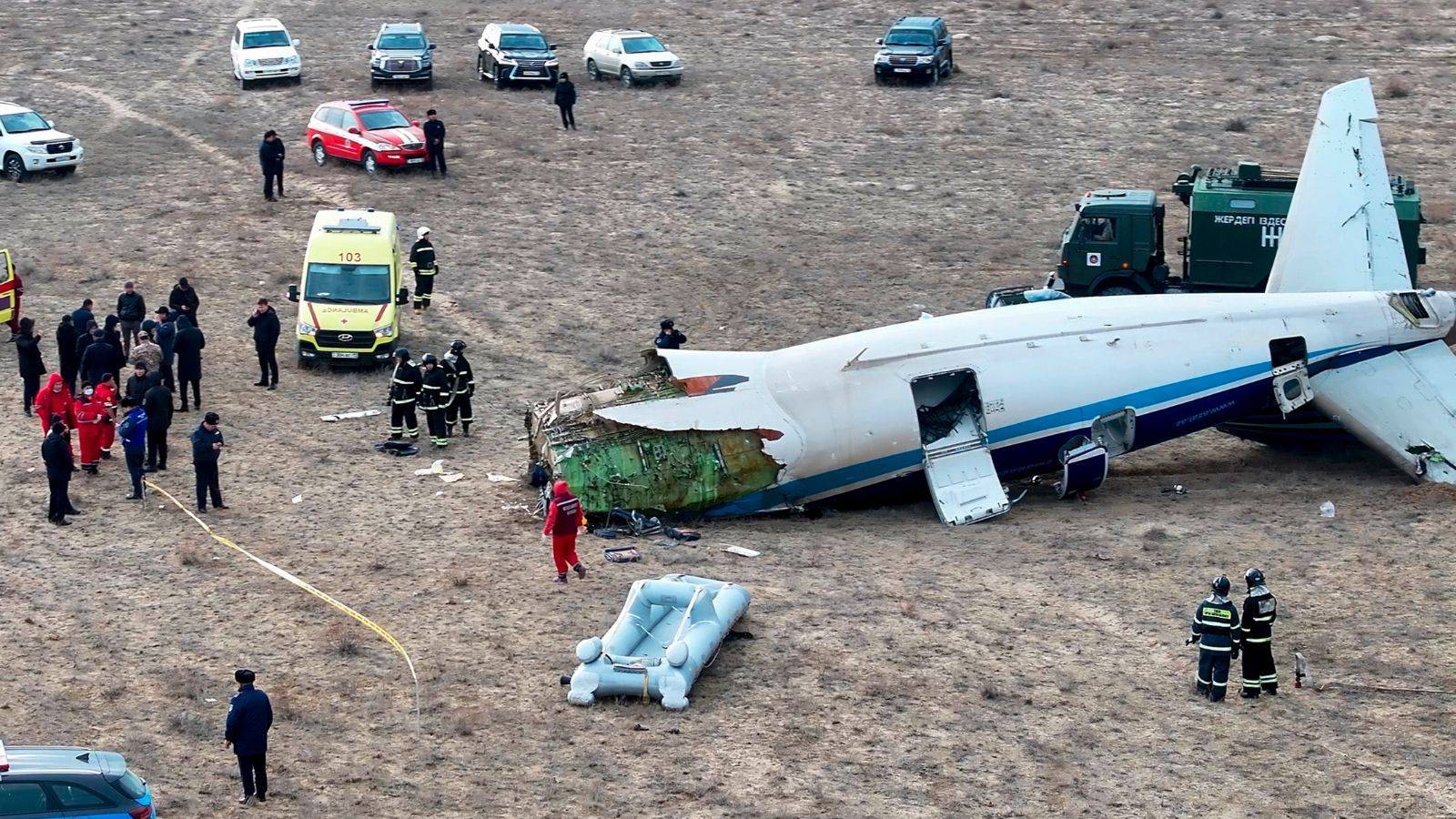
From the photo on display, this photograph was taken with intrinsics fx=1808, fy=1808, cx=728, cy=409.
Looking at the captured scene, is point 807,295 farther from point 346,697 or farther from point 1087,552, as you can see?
point 346,697

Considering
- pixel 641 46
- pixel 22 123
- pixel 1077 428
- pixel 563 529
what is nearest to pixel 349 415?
pixel 563 529

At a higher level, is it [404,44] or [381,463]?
[404,44]

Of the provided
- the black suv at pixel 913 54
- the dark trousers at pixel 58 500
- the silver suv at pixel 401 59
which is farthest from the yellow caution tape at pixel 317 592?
the black suv at pixel 913 54

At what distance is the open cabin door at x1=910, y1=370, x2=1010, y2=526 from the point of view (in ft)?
85.8

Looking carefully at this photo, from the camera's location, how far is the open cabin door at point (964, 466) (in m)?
26.1

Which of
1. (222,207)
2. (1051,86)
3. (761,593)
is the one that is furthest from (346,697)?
(1051,86)

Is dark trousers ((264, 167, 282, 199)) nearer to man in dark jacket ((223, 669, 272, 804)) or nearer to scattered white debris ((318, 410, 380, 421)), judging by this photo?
scattered white debris ((318, 410, 380, 421))

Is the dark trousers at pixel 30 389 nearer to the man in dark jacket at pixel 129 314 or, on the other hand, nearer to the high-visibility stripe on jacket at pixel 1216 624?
the man in dark jacket at pixel 129 314

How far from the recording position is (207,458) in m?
25.9

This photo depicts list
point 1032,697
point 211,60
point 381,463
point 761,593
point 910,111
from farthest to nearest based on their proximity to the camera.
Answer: point 211,60 < point 910,111 < point 381,463 < point 761,593 < point 1032,697

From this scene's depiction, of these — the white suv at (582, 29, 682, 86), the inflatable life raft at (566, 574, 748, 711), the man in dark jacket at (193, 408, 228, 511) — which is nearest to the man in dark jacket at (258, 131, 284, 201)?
the white suv at (582, 29, 682, 86)

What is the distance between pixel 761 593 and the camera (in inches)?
902

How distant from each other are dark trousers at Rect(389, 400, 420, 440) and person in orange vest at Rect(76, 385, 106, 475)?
14.7 ft

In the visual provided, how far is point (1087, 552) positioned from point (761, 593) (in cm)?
480
